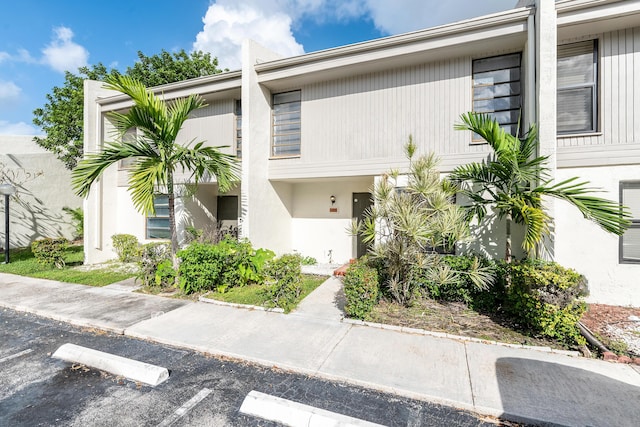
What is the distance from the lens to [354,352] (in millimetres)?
4000

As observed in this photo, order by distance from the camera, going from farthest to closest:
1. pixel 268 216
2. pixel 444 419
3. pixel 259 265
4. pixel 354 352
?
pixel 268 216 < pixel 259 265 < pixel 354 352 < pixel 444 419

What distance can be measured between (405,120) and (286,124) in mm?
3527

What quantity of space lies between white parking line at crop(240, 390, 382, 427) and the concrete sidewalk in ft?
2.17

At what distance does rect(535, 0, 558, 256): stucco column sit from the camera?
557 centimetres

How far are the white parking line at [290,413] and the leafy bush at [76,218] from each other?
15.4 meters

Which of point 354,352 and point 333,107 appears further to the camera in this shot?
point 333,107

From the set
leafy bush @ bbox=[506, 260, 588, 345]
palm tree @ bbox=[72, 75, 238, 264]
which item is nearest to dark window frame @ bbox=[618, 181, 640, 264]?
leafy bush @ bbox=[506, 260, 588, 345]

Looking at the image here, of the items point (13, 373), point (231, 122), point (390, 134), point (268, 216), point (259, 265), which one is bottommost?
point (13, 373)

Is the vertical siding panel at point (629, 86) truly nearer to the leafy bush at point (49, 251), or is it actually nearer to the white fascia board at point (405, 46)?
the white fascia board at point (405, 46)

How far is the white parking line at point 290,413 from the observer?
8.71ft

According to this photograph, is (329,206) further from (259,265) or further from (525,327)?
(525,327)

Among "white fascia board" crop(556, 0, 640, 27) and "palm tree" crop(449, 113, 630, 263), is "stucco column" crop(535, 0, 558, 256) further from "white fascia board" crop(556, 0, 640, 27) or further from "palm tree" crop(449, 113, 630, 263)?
"white fascia board" crop(556, 0, 640, 27)

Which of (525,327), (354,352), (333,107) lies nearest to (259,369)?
(354,352)

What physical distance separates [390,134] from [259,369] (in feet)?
20.3
